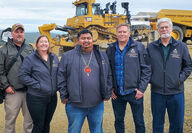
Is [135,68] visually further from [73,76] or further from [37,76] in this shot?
[37,76]

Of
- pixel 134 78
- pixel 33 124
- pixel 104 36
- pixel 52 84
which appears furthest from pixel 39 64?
pixel 104 36

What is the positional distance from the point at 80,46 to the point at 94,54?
0.21 metres

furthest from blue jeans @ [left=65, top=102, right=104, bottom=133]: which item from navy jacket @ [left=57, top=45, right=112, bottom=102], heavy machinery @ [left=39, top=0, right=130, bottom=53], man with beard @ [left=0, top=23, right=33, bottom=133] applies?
heavy machinery @ [left=39, top=0, right=130, bottom=53]

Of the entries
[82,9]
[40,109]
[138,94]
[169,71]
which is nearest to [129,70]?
[138,94]

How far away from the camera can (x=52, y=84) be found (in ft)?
9.05

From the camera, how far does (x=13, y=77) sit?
9.48 ft

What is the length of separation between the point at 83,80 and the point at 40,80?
605mm

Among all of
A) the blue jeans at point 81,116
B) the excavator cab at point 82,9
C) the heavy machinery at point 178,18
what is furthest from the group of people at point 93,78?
the heavy machinery at point 178,18

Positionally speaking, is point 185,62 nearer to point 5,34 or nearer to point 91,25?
point 5,34

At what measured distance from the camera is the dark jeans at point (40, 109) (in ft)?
9.05

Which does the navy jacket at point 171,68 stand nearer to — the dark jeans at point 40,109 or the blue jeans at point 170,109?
the blue jeans at point 170,109

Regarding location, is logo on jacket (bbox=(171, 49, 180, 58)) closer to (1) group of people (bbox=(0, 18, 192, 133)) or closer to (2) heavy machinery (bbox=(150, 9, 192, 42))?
(1) group of people (bbox=(0, 18, 192, 133))

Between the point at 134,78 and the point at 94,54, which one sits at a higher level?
the point at 94,54

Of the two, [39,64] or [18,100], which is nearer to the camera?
[39,64]
